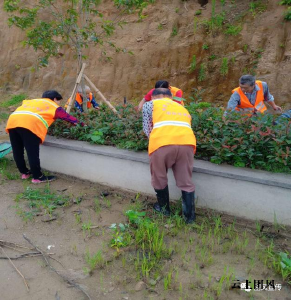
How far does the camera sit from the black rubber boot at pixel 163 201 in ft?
12.0

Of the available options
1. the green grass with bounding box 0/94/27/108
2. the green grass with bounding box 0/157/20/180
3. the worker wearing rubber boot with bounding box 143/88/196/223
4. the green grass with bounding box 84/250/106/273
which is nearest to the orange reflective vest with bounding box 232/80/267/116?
the worker wearing rubber boot with bounding box 143/88/196/223

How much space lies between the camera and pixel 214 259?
299cm

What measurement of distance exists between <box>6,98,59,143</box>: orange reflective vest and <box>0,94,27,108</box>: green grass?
27.6ft

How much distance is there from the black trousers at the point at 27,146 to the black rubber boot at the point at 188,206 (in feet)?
8.25

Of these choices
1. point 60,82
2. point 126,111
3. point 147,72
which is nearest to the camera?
point 126,111

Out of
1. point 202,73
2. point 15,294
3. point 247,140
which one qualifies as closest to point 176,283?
point 15,294

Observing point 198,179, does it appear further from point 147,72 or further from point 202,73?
point 147,72

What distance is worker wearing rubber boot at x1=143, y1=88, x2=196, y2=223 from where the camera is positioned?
338 cm

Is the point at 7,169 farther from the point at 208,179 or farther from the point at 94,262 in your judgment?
the point at 208,179

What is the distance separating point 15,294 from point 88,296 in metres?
0.63

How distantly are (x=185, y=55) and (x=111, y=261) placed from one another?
8.54 m

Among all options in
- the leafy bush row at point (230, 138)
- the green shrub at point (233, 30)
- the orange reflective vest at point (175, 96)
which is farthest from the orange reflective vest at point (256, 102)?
the green shrub at point (233, 30)

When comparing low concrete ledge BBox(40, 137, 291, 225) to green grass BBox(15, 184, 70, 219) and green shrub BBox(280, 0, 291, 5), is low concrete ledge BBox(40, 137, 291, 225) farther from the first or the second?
green shrub BBox(280, 0, 291, 5)

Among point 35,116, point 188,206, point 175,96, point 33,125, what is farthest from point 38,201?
point 175,96
